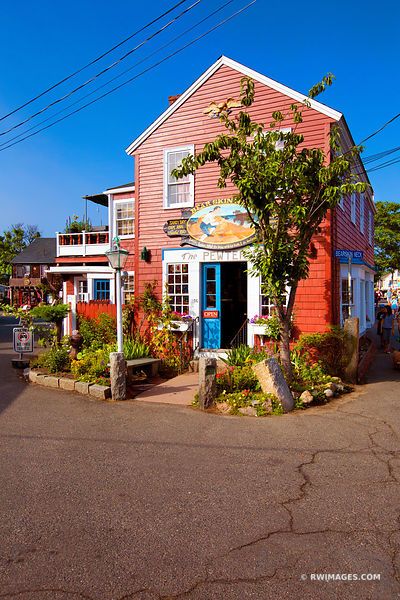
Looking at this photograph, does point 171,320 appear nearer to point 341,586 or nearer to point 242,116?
point 242,116

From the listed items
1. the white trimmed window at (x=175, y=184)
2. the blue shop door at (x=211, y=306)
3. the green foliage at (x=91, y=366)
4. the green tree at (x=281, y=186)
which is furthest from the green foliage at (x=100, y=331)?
the green tree at (x=281, y=186)

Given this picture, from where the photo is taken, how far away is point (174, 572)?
2.94 meters

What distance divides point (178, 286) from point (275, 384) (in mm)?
5463

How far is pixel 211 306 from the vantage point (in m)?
11.7

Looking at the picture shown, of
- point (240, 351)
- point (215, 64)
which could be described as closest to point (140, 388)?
point (240, 351)

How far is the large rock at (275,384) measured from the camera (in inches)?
281

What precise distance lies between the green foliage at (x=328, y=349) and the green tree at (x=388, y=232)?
34022 mm

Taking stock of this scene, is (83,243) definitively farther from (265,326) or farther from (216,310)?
(265,326)

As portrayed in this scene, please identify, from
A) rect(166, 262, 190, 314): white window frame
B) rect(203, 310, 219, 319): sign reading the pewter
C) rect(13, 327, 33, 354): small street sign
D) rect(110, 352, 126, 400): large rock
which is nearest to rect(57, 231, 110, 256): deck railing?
rect(166, 262, 190, 314): white window frame

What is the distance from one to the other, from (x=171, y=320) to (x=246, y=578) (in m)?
8.90

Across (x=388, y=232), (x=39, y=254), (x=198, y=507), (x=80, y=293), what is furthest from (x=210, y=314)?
(x=39, y=254)

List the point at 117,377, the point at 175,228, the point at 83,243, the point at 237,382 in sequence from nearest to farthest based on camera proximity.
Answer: the point at 237,382 < the point at 117,377 < the point at 175,228 < the point at 83,243

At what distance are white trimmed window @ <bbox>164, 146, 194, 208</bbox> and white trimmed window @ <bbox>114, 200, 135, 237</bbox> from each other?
4.20 meters

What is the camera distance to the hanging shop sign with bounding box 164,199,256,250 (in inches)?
430
